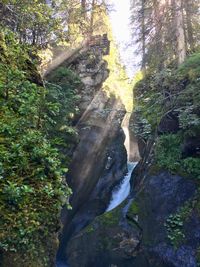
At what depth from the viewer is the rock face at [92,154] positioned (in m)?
19.2

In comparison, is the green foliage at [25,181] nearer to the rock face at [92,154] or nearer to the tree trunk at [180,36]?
the rock face at [92,154]

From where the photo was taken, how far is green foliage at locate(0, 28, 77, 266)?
448 cm

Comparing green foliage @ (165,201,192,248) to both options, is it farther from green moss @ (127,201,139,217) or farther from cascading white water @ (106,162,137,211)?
cascading white water @ (106,162,137,211)

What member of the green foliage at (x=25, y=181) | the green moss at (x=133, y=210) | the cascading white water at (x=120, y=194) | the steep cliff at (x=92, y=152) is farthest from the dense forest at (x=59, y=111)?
the cascading white water at (x=120, y=194)

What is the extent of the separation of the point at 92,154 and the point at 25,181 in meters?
15.5

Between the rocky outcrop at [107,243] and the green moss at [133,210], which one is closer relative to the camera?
the rocky outcrop at [107,243]

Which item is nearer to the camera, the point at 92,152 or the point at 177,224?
the point at 177,224

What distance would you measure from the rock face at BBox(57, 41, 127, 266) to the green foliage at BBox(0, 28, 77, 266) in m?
12.0

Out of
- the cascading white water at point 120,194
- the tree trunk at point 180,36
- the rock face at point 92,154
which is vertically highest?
the tree trunk at point 180,36

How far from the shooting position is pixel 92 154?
2053 cm

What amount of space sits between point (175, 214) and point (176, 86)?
728cm

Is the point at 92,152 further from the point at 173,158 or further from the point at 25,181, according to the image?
the point at 25,181

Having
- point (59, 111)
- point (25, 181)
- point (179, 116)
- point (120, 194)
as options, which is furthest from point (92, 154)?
point (25, 181)

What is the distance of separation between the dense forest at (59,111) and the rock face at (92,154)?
17 centimetres
